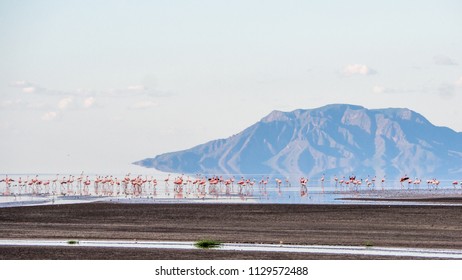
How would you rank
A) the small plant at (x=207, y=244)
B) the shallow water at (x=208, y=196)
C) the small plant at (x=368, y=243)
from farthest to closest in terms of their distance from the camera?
the shallow water at (x=208, y=196) < the small plant at (x=368, y=243) < the small plant at (x=207, y=244)

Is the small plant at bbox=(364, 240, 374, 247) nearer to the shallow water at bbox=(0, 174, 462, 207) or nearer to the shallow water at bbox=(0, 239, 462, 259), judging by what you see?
the shallow water at bbox=(0, 239, 462, 259)

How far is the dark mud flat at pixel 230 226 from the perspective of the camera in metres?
36.1

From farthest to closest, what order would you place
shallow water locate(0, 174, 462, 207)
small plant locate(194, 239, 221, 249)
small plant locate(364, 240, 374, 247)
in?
shallow water locate(0, 174, 462, 207)
small plant locate(364, 240, 374, 247)
small plant locate(194, 239, 221, 249)

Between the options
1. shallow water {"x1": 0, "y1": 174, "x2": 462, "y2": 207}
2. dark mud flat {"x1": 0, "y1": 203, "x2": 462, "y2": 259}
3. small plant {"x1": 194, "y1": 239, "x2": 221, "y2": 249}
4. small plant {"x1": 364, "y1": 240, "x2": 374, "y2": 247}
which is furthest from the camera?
shallow water {"x1": 0, "y1": 174, "x2": 462, "y2": 207}

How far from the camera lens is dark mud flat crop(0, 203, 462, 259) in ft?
118

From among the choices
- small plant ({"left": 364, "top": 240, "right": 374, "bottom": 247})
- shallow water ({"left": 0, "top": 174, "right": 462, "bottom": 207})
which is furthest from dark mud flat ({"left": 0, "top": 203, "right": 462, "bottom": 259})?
shallow water ({"left": 0, "top": 174, "right": 462, "bottom": 207})

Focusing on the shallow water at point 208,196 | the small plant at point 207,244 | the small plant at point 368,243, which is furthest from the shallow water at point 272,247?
the shallow water at point 208,196

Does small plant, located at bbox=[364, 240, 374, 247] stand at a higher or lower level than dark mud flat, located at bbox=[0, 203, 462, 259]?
lower

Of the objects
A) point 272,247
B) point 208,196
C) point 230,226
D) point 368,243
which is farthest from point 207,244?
point 208,196

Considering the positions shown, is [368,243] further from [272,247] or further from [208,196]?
[208,196]

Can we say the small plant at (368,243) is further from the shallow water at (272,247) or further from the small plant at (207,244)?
the small plant at (207,244)

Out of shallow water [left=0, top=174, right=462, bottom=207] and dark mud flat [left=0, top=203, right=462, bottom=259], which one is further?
shallow water [left=0, top=174, right=462, bottom=207]

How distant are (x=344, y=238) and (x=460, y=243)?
475 centimetres
